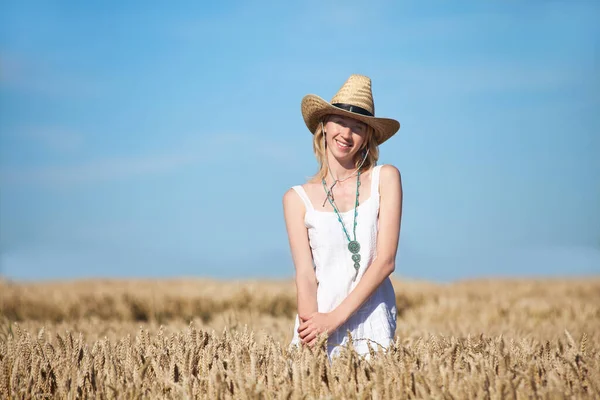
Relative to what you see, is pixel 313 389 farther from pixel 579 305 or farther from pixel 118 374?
pixel 579 305

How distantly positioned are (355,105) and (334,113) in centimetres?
14

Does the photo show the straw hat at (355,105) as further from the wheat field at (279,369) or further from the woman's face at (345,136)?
the wheat field at (279,369)

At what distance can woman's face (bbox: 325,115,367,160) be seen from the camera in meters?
3.58

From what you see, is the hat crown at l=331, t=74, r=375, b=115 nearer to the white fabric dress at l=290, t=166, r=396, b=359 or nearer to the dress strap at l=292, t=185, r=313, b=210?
the white fabric dress at l=290, t=166, r=396, b=359

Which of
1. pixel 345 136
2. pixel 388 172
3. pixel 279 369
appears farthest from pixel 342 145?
pixel 279 369

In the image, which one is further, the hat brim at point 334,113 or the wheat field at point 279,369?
the hat brim at point 334,113

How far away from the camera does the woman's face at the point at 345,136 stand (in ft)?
11.7

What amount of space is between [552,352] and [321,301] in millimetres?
1110

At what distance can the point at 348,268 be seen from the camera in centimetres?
351

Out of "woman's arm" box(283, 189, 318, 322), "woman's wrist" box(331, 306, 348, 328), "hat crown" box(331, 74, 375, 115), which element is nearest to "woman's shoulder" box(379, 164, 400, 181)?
"hat crown" box(331, 74, 375, 115)

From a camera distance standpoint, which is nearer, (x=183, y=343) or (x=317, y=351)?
(x=317, y=351)

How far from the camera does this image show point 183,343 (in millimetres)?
3391

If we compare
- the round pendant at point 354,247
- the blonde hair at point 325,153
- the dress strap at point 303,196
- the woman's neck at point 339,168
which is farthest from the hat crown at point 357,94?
the round pendant at point 354,247

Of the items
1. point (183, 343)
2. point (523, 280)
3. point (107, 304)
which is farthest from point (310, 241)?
point (523, 280)
